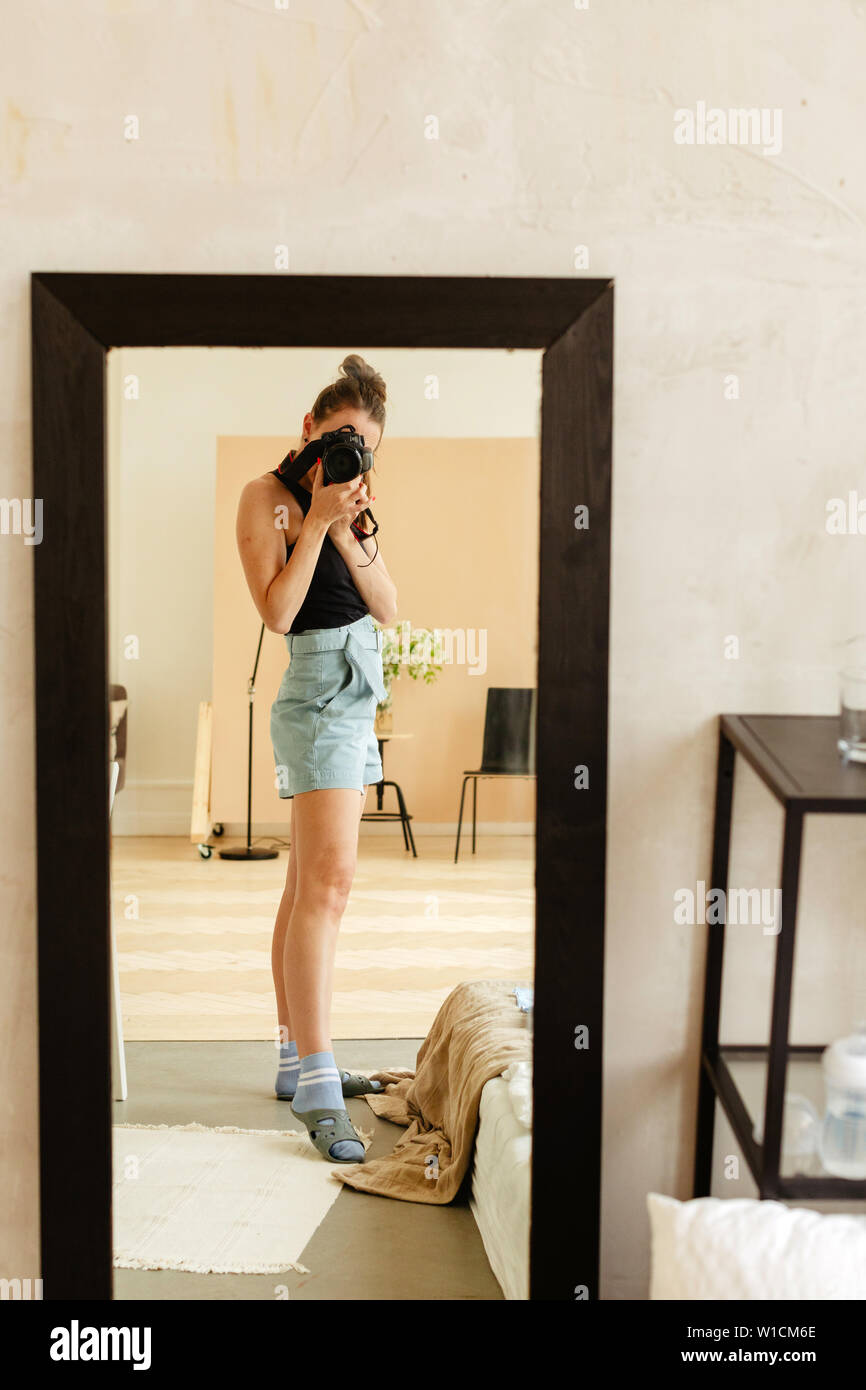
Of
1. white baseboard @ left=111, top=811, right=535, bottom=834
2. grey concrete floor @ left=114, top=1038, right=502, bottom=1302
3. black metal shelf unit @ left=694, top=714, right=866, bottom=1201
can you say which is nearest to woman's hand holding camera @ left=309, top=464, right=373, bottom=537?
white baseboard @ left=111, top=811, right=535, bottom=834

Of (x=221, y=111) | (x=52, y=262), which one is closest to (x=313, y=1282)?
(x=52, y=262)

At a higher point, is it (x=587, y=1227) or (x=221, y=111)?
(x=221, y=111)

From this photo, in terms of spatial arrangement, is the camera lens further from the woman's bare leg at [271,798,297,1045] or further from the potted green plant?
the woman's bare leg at [271,798,297,1045]

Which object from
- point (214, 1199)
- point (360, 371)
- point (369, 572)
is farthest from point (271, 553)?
point (214, 1199)

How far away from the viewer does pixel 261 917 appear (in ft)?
4.14

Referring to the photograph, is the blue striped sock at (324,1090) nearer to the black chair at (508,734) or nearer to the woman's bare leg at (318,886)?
the woman's bare leg at (318,886)

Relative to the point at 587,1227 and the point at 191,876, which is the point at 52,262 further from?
the point at 587,1227

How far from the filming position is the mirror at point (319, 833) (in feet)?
3.97

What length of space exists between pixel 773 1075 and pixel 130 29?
4.02 feet

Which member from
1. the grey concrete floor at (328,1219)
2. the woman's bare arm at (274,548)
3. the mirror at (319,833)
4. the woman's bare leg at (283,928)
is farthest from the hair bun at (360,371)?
the grey concrete floor at (328,1219)

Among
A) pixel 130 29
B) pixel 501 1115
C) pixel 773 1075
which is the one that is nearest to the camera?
pixel 773 1075

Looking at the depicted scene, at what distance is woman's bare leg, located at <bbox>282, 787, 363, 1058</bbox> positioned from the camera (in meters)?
1.25

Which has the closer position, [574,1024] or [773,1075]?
[773,1075]

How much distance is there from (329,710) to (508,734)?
203mm
